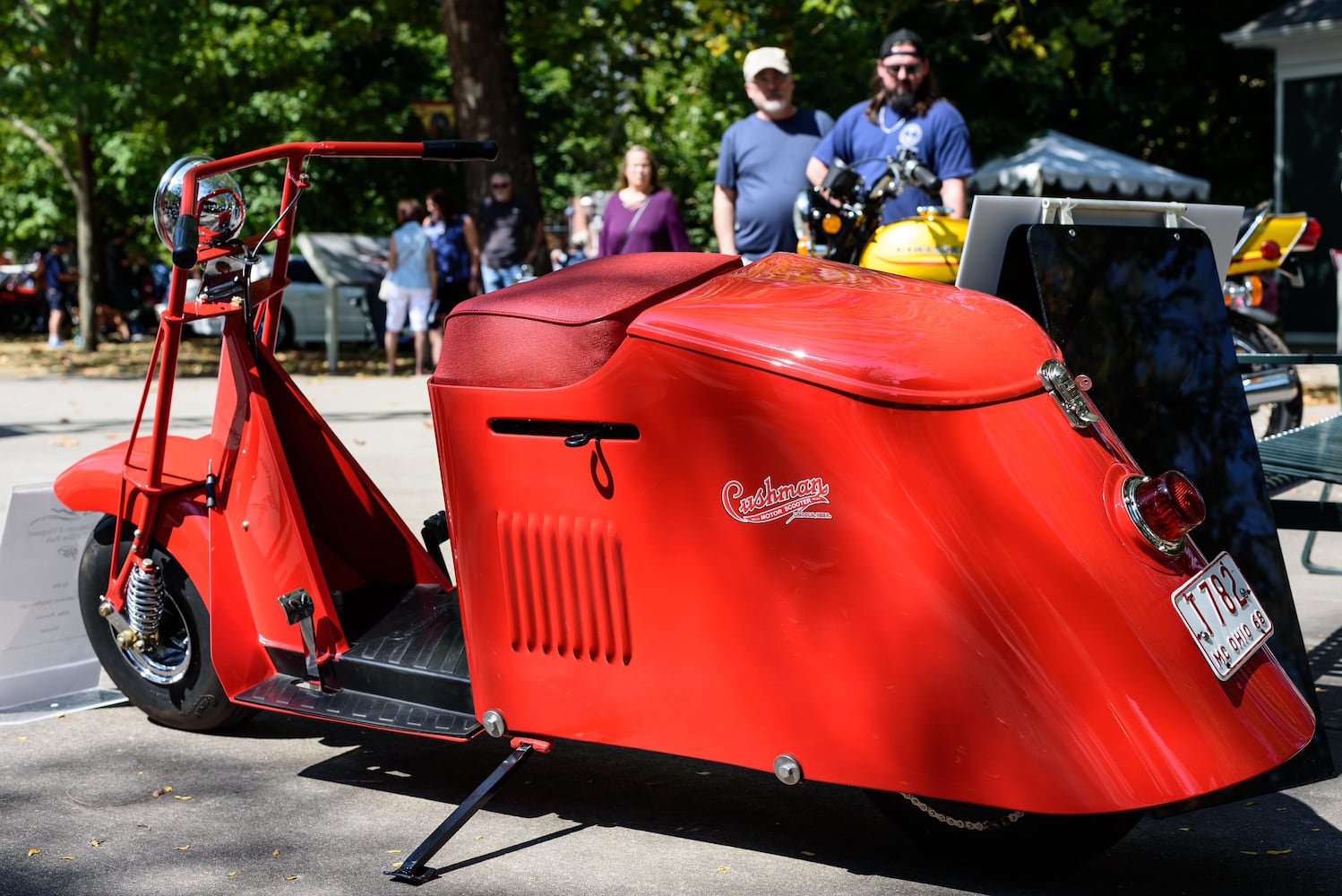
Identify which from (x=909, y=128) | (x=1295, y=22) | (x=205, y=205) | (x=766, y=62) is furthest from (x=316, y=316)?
(x=205, y=205)

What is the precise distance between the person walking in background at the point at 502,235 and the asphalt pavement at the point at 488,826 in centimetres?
801

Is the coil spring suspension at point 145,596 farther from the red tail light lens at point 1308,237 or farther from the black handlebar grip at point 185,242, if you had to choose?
the red tail light lens at point 1308,237

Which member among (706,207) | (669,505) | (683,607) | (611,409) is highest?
(611,409)

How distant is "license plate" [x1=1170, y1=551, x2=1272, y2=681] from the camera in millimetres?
2689

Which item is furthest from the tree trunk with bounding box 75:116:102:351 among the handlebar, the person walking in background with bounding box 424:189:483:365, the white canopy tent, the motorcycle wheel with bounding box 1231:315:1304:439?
the handlebar

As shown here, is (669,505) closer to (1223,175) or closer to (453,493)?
(453,493)

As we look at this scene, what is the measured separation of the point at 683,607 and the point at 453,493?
1.95 ft

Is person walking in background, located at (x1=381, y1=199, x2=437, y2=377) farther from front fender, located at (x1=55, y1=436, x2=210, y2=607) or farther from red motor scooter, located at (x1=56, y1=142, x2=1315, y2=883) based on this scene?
red motor scooter, located at (x1=56, y1=142, x2=1315, y2=883)

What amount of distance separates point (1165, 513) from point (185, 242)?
7.14 ft

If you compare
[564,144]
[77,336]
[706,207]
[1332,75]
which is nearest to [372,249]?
[77,336]

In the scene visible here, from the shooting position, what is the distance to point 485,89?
42.8 feet

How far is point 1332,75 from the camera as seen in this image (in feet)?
Result: 55.4

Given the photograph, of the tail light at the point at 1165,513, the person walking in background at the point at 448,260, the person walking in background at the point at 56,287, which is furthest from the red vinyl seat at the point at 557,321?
the person walking in background at the point at 56,287

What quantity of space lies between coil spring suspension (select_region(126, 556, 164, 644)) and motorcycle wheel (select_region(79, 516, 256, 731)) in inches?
1.9
